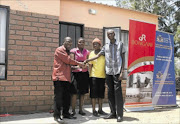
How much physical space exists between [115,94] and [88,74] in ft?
2.77

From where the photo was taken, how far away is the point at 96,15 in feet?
22.8

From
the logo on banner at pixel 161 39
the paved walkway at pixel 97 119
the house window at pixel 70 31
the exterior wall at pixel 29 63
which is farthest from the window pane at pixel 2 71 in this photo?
the logo on banner at pixel 161 39

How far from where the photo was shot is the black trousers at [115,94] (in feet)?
15.5

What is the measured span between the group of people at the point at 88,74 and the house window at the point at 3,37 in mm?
1467

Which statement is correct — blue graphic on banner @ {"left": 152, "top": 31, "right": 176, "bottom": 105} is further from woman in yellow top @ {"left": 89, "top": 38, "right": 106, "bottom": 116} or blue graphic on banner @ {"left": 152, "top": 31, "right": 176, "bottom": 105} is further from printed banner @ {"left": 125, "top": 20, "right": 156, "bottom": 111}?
woman in yellow top @ {"left": 89, "top": 38, "right": 106, "bottom": 116}

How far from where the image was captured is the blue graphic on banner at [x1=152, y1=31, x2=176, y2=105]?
20.6 ft

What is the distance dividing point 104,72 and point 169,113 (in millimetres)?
2177

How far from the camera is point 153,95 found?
6.21 meters

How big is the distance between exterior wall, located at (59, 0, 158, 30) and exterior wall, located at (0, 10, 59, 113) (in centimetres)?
70

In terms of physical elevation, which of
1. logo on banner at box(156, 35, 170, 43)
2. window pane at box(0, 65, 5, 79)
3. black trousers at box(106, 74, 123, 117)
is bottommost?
black trousers at box(106, 74, 123, 117)

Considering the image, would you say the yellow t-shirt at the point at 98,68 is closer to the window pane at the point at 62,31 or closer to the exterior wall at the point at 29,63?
the exterior wall at the point at 29,63

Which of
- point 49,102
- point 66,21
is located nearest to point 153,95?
point 49,102

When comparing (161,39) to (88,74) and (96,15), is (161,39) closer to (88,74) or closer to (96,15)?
(96,15)

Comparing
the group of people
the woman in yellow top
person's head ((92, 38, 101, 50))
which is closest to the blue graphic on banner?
the group of people
